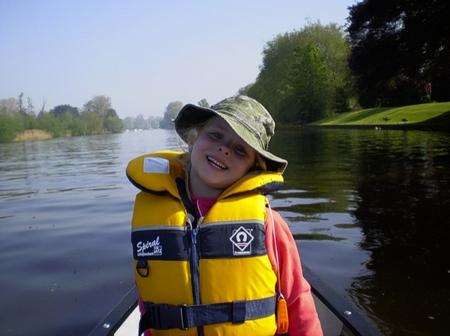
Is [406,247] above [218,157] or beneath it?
beneath

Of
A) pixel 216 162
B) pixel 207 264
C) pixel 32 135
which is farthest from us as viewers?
pixel 32 135

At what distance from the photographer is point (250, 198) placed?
260 centimetres

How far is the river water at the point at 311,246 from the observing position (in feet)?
16.5

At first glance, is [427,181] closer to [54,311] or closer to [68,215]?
[68,215]

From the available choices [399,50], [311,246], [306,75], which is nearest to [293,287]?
[311,246]

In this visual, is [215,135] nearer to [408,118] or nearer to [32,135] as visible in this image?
[408,118]

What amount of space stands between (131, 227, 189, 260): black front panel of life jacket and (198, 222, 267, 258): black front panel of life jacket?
0.10 metres

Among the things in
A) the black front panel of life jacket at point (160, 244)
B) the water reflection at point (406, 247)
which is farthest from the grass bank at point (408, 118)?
the black front panel of life jacket at point (160, 244)

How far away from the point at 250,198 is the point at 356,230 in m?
5.70

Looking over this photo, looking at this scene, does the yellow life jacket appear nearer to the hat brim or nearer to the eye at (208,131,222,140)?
the hat brim

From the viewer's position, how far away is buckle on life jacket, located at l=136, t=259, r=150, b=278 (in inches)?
99.0

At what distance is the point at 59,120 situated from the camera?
113 m

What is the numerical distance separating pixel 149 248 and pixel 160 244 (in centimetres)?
7

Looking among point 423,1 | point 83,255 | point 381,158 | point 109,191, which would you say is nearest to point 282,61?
point 423,1
